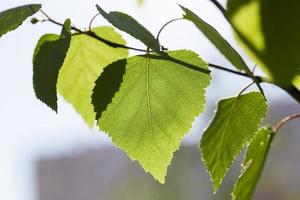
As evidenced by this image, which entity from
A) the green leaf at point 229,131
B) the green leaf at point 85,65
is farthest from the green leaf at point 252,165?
the green leaf at point 85,65

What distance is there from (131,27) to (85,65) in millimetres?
162

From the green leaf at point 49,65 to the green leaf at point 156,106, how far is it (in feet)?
0.15

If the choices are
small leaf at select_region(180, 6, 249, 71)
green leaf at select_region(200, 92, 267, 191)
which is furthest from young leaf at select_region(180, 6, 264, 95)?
green leaf at select_region(200, 92, 267, 191)

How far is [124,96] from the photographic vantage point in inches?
17.2

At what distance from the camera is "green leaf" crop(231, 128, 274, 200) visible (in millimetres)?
445

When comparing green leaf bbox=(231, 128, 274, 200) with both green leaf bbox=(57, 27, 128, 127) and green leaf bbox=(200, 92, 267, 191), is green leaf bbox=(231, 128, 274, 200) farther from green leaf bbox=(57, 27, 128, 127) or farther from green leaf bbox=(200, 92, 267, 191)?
green leaf bbox=(57, 27, 128, 127)

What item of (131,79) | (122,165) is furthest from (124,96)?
(122,165)

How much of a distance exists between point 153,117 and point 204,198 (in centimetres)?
1135

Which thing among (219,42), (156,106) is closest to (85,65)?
(156,106)

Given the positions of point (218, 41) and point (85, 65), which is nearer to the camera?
point (218, 41)

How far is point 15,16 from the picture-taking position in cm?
42

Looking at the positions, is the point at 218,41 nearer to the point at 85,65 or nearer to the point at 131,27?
the point at 131,27

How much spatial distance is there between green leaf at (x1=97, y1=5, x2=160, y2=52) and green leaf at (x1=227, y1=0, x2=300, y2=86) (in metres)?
0.15

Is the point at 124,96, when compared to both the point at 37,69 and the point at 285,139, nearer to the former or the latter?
the point at 37,69
